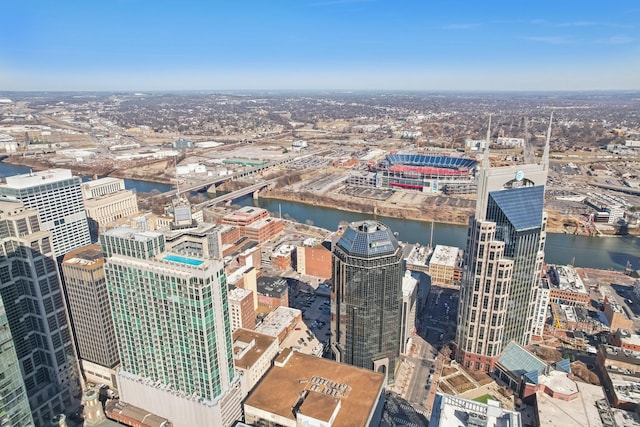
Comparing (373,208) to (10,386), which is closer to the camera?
(10,386)

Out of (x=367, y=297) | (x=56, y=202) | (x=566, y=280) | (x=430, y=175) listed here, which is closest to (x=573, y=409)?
(x=367, y=297)

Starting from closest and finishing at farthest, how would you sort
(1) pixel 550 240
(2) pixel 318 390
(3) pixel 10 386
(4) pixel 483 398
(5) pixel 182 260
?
(3) pixel 10 386, (5) pixel 182 260, (2) pixel 318 390, (4) pixel 483 398, (1) pixel 550 240

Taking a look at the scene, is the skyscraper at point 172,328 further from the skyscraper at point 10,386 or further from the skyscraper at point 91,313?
the skyscraper at point 10,386

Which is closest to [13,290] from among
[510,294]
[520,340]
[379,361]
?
[379,361]

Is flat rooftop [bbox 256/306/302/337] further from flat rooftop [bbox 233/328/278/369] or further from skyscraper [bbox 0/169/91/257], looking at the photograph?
skyscraper [bbox 0/169/91/257]

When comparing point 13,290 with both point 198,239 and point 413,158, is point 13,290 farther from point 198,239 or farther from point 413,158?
point 413,158

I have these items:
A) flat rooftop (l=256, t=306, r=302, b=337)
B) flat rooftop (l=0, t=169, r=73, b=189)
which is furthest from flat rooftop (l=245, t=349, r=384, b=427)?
flat rooftop (l=0, t=169, r=73, b=189)

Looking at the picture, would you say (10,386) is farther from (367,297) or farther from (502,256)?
(502,256)
